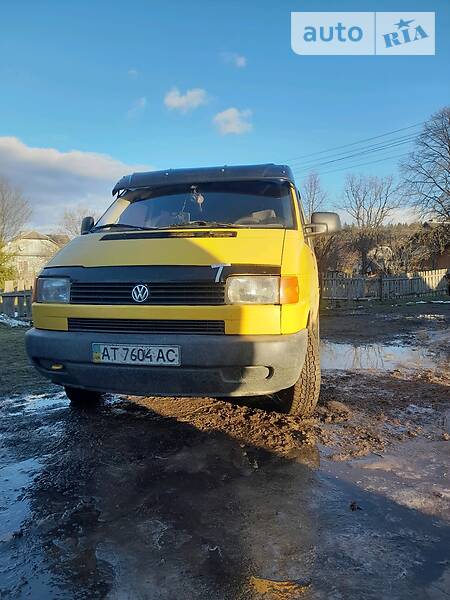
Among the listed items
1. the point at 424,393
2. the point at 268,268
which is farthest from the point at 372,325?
the point at 268,268

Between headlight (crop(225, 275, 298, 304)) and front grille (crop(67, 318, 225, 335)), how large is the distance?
0.77ft

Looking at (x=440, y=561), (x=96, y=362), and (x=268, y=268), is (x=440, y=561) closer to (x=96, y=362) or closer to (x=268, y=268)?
(x=268, y=268)

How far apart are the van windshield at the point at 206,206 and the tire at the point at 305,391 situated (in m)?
1.19

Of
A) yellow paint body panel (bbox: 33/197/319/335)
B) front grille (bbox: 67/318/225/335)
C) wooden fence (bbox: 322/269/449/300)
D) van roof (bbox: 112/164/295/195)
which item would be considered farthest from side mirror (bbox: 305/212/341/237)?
wooden fence (bbox: 322/269/449/300)

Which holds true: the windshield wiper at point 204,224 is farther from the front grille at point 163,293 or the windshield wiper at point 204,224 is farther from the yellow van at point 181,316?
the front grille at point 163,293

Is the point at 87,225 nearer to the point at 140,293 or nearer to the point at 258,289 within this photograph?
the point at 140,293

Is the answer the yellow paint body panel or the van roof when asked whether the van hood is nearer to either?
the yellow paint body panel

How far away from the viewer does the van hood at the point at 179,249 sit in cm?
330

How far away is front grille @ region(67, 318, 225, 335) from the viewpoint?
10.3 feet

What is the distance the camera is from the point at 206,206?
4520 millimetres

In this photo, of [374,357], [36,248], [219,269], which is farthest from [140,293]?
[36,248]

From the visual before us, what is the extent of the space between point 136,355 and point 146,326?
0.22 meters

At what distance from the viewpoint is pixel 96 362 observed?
3.29 metres

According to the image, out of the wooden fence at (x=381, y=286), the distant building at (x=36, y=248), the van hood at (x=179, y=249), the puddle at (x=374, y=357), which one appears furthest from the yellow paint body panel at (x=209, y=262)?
the distant building at (x=36, y=248)
